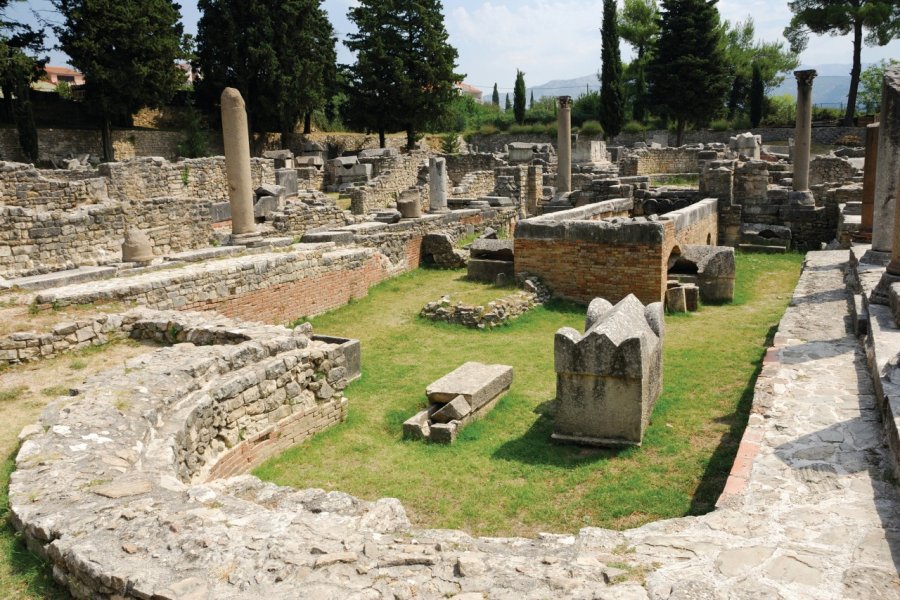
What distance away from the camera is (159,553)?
3711 mm

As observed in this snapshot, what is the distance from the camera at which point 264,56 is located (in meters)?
36.6

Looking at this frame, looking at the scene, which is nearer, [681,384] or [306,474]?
[306,474]

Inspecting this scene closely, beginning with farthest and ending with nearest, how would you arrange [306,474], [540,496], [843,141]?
[843,141] → [306,474] → [540,496]

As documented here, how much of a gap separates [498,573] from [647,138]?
4523 centimetres

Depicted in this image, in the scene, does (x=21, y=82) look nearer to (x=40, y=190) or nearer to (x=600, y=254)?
(x=40, y=190)

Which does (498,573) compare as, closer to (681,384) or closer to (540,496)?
(540,496)

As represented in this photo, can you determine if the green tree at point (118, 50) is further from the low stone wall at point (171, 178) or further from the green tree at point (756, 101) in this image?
the green tree at point (756, 101)

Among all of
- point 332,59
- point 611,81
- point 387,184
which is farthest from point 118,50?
point 611,81

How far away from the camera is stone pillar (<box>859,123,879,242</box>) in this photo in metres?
12.4

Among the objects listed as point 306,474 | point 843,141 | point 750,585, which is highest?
point 843,141

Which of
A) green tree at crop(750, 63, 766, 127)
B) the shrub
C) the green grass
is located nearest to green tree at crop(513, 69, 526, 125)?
the shrub

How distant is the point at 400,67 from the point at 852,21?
25299mm

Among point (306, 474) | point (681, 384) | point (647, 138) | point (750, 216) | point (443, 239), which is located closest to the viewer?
point (306, 474)

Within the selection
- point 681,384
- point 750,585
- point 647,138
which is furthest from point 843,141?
point 750,585
